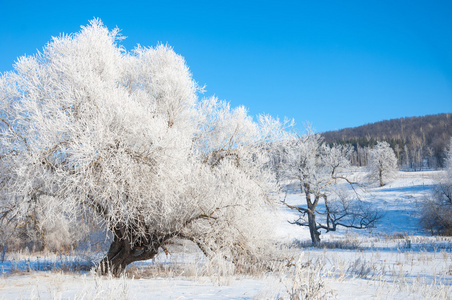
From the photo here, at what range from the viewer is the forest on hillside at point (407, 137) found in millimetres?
105562

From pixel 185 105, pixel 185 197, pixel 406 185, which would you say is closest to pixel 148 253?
pixel 185 197

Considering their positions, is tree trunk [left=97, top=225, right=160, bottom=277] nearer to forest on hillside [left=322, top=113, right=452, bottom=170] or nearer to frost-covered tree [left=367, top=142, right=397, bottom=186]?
frost-covered tree [left=367, top=142, right=397, bottom=186]

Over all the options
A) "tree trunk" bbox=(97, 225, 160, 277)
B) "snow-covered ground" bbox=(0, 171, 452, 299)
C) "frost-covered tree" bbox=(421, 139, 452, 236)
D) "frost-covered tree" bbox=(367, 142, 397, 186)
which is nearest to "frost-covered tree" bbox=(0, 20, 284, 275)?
"tree trunk" bbox=(97, 225, 160, 277)

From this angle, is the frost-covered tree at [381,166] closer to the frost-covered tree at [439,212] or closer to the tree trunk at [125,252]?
the frost-covered tree at [439,212]

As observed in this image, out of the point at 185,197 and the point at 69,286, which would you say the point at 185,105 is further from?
the point at 69,286

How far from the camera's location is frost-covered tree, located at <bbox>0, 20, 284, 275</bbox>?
6.74m

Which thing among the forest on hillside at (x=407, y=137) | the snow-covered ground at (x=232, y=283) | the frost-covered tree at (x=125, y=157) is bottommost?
the snow-covered ground at (x=232, y=283)

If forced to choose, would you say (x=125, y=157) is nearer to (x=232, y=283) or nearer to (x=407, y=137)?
(x=232, y=283)

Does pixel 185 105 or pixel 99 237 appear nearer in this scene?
pixel 185 105

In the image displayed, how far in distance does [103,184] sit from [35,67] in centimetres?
458

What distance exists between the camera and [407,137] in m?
142

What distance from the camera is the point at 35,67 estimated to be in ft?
29.0

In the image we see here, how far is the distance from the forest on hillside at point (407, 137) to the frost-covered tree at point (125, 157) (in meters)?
101

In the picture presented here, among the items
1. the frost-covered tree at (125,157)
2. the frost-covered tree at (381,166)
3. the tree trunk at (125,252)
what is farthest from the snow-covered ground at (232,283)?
the frost-covered tree at (381,166)
